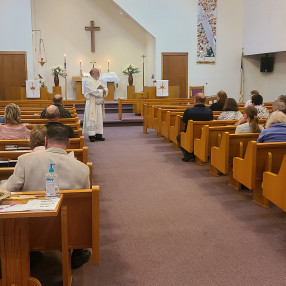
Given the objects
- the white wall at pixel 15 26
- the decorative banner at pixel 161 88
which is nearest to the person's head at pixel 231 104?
the decorative banner at pixel 161 88

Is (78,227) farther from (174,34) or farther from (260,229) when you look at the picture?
(174,34)

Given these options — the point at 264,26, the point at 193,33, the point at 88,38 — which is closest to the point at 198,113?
the point at 264,26

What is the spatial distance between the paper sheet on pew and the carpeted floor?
0.86 m

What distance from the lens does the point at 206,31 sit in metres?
14.8

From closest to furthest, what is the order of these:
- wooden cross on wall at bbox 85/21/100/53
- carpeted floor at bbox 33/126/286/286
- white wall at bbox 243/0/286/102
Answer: carpeted floor at bbox 33/126/286/286, white wall at bbox 243/0/286/102, wooden cross on wall at bbox 85/21/100/53

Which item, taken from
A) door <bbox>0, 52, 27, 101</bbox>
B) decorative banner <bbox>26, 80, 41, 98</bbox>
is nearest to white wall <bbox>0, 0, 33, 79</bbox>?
door <bbox>0, 52, 27, 101</bbox>

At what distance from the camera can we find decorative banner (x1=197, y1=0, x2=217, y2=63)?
1461 cm

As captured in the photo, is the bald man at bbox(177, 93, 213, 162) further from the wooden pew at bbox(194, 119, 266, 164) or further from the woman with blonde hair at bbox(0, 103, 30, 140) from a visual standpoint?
the woman with blonde hair at bbox(0, 103, 30, 140)

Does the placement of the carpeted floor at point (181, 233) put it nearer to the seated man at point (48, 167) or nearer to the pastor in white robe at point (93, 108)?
the seated man at point (48, 167)

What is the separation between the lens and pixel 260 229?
381 centimetres

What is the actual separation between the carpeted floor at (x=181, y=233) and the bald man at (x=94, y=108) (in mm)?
2743

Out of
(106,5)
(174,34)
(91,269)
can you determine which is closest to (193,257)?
(91,269)

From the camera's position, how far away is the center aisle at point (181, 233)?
2.97 meters

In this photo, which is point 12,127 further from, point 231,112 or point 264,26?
point 264,26
